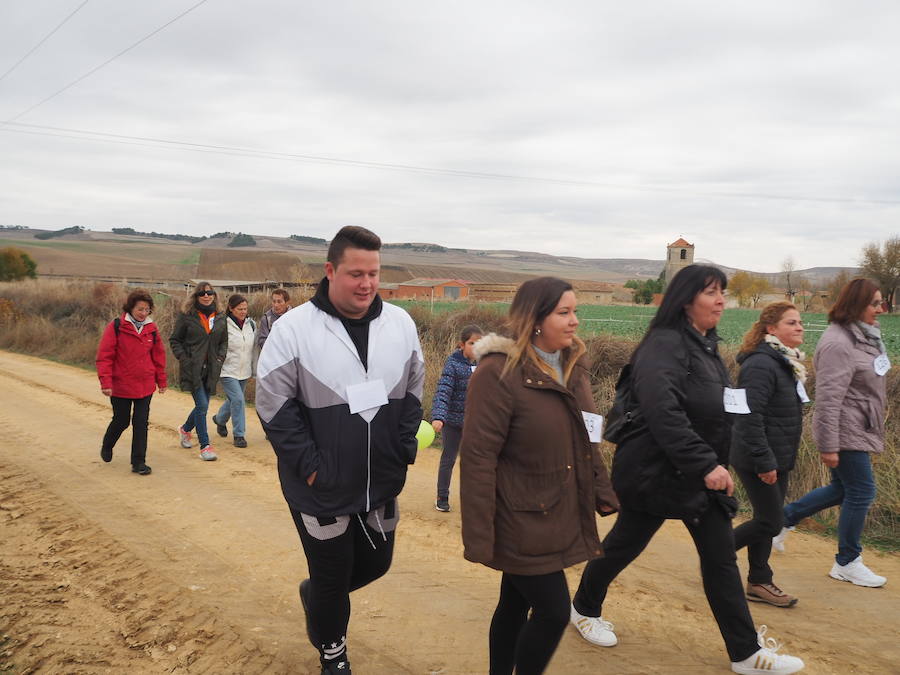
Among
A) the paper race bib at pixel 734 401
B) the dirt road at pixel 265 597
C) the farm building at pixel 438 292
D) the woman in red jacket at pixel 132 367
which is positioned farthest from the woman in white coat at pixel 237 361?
the farm building at pixel 438 292

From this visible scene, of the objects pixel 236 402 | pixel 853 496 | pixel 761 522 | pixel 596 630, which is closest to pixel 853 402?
pixel 853 496

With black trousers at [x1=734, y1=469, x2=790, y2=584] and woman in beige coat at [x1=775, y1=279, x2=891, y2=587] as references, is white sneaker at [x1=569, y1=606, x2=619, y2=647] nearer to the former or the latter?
black trousers at [x1=734, y1=469, x2=790, y2=584]

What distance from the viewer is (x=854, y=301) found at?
14.7 feet

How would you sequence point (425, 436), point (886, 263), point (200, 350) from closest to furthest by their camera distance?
point (425, 436) < point (200, 350) < point (886, 263)

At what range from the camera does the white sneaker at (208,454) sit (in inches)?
298

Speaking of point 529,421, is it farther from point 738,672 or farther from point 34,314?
point 34,314

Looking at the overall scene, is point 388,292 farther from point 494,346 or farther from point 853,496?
point 494,346

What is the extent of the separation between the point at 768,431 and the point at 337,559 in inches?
108

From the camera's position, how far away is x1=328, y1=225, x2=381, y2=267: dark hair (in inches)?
116

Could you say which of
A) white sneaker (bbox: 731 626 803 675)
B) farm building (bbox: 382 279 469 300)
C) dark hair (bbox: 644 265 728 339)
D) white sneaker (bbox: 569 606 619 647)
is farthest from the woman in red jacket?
farm building (bbox: 382 279 469 300)

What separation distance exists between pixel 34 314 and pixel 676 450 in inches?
1020

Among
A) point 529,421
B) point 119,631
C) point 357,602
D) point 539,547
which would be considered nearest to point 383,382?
point 529,421

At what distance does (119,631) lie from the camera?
3.76 metres

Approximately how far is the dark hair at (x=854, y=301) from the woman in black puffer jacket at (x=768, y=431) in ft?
1.68
